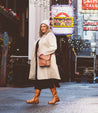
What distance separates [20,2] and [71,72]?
18.6 metres

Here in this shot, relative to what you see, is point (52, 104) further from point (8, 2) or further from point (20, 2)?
point (20, 2)

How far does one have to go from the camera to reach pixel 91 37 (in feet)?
158

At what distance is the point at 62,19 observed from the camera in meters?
21.1

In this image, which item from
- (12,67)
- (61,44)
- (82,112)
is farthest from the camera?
(61,44)

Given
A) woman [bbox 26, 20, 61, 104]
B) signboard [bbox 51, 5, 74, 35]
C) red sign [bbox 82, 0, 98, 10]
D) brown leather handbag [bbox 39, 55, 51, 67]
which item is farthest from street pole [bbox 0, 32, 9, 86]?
red sign [bbox 82, 0, 98, 10]

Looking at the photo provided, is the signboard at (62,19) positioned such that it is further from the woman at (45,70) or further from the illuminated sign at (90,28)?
the woman at (45,70)

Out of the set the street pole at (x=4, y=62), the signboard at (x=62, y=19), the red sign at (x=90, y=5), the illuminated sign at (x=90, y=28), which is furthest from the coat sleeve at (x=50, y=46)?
the illuminated sign at (x=90, y=28)

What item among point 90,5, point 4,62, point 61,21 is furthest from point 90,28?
point 4,62

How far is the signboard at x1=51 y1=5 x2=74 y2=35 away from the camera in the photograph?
837 inches

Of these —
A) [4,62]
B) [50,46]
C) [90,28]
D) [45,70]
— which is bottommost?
[4,62]

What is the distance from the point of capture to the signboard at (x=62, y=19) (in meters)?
21.3

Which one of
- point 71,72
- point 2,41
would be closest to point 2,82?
Result: point 2,41

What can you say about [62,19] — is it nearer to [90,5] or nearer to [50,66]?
[90,5]

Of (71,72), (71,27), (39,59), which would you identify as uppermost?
(71,27)
